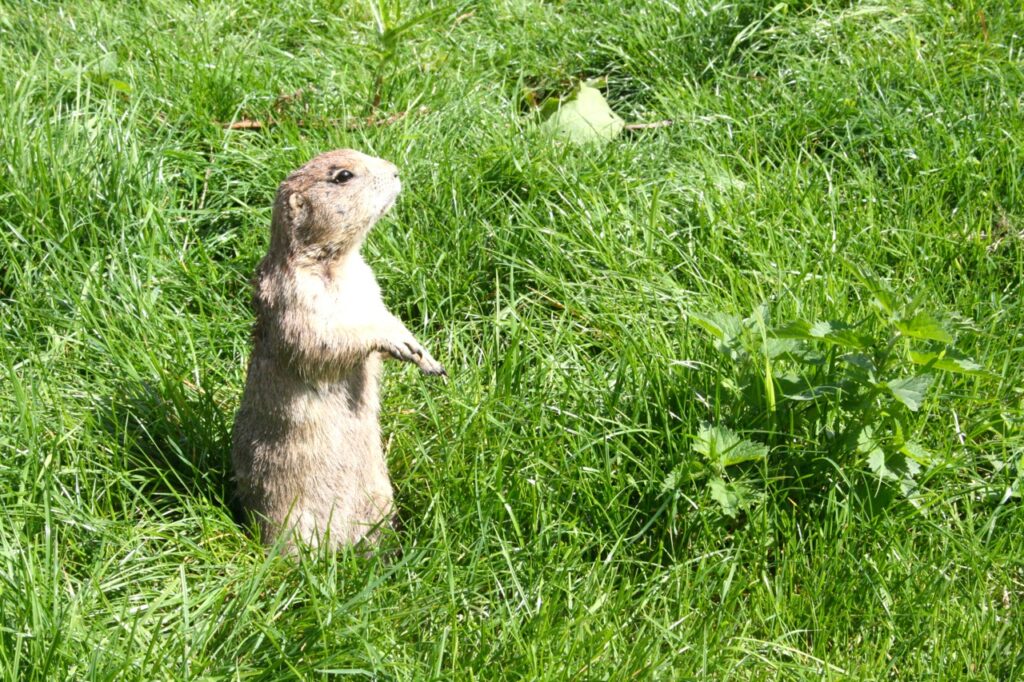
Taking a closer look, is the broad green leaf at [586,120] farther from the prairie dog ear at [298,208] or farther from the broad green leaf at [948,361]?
the broad green leaf at [948,361]

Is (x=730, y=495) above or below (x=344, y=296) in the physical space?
below

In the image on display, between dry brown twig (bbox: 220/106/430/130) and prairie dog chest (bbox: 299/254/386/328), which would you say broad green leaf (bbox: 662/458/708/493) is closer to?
prairie dog chest (bbox: 299/254/386/328)

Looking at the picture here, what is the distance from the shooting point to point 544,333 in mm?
3908

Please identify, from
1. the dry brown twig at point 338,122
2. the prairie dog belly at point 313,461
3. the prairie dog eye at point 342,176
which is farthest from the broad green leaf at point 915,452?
the dry brown twig at point 338,122

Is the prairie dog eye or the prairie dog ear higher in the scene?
the prairie dog eye

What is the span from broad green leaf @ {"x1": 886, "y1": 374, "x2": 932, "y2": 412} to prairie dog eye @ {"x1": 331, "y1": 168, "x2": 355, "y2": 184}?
1.59 m

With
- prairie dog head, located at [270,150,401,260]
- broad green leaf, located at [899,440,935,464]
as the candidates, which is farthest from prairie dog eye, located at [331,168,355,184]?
broad green leaf, located at [899,440,935,464]

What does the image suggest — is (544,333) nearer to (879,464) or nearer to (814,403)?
(814,403)

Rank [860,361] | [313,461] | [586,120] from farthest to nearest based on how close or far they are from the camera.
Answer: [586,120]
[313,461]
[860,361]

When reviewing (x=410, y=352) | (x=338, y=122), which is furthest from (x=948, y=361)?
(x=338, y=122)

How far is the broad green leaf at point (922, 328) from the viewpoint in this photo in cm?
308

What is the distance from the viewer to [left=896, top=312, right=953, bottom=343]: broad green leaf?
10.1ft

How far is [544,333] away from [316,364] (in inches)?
35.4

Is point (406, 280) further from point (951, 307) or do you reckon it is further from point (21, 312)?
point (951, 307)
